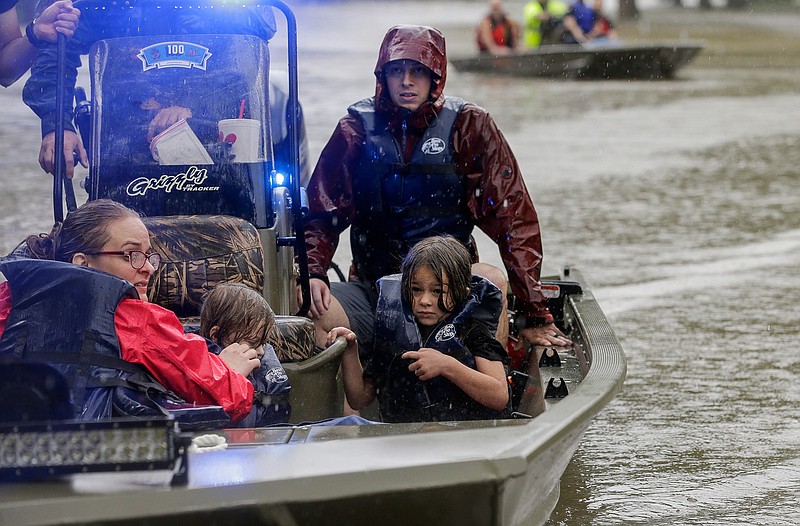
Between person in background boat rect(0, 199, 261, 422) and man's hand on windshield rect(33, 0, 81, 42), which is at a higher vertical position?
man's hand on windshield rect(33, 0, 81, 42)

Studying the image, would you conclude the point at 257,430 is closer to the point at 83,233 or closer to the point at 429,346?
the point at 83,233

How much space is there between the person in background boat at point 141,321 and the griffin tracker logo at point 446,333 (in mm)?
701

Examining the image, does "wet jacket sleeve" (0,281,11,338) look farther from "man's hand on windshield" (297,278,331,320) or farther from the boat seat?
"man's hand on windshield" (297,278,331,320)

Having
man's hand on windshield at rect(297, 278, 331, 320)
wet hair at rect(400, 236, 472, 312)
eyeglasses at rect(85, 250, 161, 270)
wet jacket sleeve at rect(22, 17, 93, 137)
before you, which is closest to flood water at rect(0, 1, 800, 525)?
wet hair at rect(400, 236, 472, 312)

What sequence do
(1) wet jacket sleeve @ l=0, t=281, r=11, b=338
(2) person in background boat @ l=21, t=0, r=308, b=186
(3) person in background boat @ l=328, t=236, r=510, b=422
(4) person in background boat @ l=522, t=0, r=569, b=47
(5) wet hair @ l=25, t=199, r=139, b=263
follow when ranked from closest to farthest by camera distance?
(1) wet jacket sleeve @ l=0, t=281, r=11, b=338, (5) wet hair @ l=25, t=199, r=139, b=263, (3) person in background boat @ l=328, t=236, r=510, b=422, (2) person in background boat @ l=21, t=0, r=308, b=186, (4) person in background boat @ l=522, t=0, r=569, b=47

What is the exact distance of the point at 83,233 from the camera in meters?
3.59

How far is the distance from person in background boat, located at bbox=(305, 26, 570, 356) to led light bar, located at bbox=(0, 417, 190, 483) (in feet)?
7.52

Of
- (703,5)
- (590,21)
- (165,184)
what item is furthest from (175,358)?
(703,5)

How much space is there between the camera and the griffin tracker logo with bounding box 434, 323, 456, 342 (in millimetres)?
4219

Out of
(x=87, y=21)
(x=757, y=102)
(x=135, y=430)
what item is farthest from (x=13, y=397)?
(x=757, y=102)

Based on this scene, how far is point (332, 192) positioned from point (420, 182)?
0.39m

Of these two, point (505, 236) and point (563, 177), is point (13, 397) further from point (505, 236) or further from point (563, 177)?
point (563, 177)

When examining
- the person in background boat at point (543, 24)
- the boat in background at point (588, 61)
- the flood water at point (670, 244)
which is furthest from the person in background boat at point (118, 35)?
the person in background boat at point (543, 24)

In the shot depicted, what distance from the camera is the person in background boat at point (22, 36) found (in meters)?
4.87
